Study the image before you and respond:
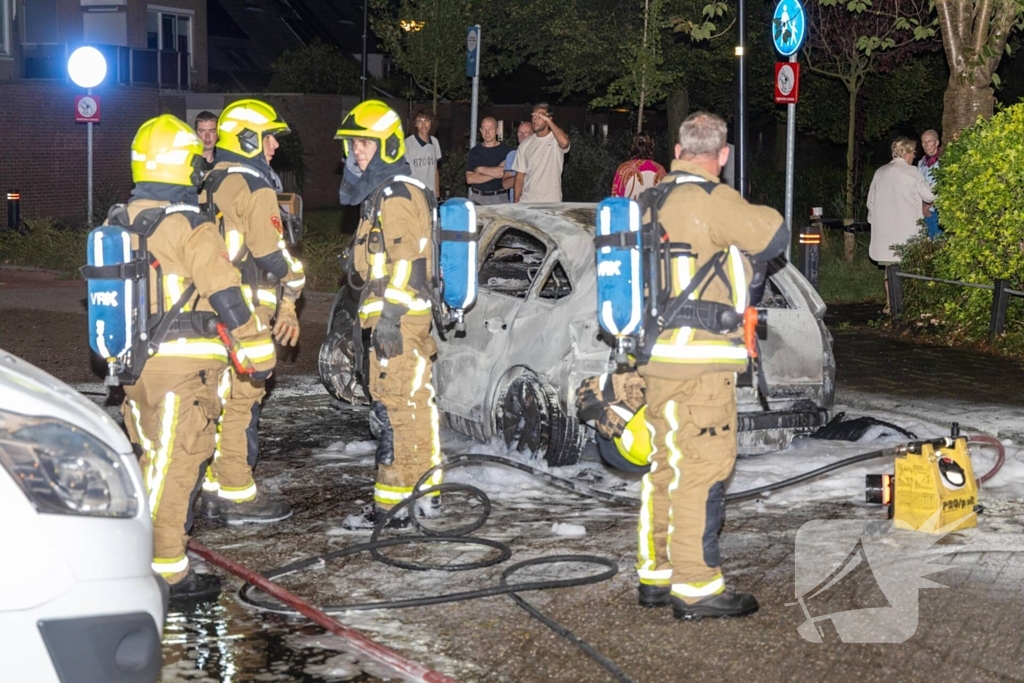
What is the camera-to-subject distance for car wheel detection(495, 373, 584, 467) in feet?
24.2

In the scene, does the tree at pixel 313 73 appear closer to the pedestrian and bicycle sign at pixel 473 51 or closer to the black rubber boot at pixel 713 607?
the pedestrian and bicycle sign at pixel 473 51

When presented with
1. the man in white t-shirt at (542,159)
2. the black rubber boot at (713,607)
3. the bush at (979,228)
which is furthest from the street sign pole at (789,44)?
the black rubber boot at (713,607)

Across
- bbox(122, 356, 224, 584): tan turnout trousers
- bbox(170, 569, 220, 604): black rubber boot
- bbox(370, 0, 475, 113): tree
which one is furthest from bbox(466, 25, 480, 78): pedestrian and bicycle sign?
bbox(370, 0, 475, 113): tree

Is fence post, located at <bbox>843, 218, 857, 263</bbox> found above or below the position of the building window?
below

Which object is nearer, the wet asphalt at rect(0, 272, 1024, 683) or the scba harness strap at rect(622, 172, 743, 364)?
the wet asphalt at rect(0, 272, 1024, 683)

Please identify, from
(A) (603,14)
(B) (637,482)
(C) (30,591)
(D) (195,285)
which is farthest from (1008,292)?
(A) (603,14)

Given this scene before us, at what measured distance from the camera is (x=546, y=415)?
739cm

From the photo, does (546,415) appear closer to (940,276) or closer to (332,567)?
(332,567)

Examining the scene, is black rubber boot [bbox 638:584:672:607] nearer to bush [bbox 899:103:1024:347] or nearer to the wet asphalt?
the wet asphalt

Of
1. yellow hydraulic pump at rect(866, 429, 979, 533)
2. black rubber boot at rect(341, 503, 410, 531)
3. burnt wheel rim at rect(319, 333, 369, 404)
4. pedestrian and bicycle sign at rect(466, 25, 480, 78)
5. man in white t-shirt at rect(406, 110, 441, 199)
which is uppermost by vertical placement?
pedestrian and bicycle sign at rect(466, 25, 480, 78)

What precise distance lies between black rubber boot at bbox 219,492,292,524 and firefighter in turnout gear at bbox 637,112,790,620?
237cm

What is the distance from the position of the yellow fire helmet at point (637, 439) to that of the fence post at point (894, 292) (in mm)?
7951

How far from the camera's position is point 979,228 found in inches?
469

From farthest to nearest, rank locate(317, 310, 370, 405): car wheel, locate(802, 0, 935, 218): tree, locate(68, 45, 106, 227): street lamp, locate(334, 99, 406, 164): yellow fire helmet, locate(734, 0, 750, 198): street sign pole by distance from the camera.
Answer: locate(802, 0, 935, 218): tree, locate(68, 45, 106, 227): street lamp, locate(734, 0, 750, 198): street sign pole, locate(317, 310, 370, 405): car wheel, locate(334, 99, 406, 164): yellow fire helmet
